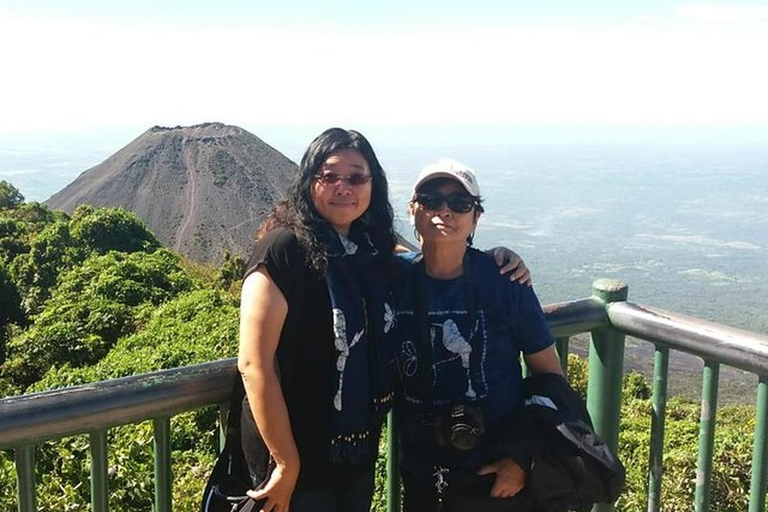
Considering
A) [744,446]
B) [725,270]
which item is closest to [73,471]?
[744,446]

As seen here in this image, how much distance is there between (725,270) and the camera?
5645 inches

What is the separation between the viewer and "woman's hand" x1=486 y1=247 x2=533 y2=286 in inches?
96.9

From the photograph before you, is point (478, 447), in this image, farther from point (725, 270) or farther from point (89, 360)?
point (725, 270)

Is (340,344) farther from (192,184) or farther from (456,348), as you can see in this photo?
(192,184)

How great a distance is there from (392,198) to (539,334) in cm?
66

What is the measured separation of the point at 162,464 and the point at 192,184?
332 feet

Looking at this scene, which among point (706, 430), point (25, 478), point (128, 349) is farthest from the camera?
point (128, 349)

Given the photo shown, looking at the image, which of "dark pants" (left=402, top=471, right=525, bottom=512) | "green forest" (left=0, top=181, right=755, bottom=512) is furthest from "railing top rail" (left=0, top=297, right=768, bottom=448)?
"green forest" (left=0, top=181, right=755, bottom=512)

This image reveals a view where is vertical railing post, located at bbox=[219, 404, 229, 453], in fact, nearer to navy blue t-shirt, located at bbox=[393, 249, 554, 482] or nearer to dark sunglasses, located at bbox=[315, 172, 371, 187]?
navy blue t-shirt, located at bbox=[393, 249, 554, 482]

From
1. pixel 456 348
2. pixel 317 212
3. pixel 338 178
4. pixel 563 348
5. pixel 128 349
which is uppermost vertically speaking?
pixel 338 178

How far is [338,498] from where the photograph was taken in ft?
7.80

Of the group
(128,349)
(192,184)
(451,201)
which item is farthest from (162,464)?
(192,184)

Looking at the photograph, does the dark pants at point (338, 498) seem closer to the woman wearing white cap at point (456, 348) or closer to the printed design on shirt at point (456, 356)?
the woman wearing white cap at point (456, 348)

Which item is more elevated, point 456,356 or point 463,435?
point 456,356
